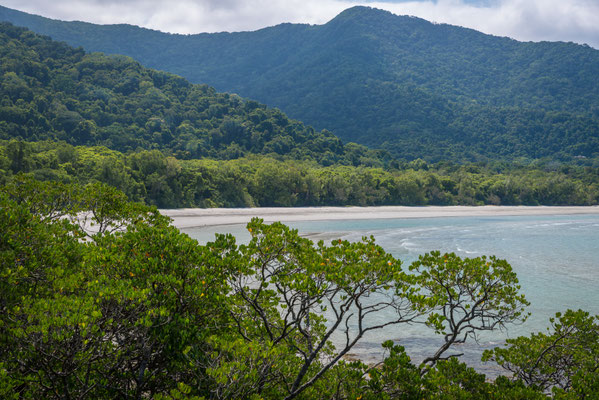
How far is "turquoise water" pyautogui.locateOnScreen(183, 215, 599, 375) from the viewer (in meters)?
12.9

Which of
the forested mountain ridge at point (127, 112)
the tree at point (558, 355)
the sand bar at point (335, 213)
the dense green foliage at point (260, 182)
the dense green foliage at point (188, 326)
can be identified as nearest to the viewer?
the dense green foliage at point (188, 326)

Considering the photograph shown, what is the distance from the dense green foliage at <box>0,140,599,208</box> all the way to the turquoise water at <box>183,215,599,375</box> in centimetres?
1028

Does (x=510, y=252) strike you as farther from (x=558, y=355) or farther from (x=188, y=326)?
(x=188, y=326)

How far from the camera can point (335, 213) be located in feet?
162

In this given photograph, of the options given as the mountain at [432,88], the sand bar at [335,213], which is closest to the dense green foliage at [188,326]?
the sand bar at [335,213]

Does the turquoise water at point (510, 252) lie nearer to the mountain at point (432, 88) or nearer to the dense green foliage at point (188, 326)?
the dense green foliage at point (188, 326)

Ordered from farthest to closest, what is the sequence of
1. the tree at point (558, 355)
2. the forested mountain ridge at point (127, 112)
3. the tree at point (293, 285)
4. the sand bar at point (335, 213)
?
the forested mountain ridge at point (127, 112) → the sand bar at point (335, 213) → the tree at point (558, 355) → the tree at point (293, 285)

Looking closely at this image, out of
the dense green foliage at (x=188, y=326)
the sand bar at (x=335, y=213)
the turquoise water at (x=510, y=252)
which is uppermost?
the dense green foliage at (x=188, y=326)

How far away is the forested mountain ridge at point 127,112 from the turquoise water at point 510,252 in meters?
37.5

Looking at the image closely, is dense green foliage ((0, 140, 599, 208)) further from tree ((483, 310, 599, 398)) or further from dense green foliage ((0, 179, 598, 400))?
tree ((483, 310, 599, 398))

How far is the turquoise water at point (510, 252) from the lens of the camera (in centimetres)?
1295

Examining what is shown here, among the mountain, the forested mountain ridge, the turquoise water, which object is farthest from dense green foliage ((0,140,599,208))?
the mountain

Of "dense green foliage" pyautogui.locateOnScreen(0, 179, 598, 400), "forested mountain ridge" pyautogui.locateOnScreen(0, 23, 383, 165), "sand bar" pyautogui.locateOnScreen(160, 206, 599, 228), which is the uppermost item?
"forested mountain ridge" pyautogui.locateOnScreen(0, 23, 383, 165)

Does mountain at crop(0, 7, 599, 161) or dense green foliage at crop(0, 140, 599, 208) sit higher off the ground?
mountain at crop(0, 7, 599, 161)
